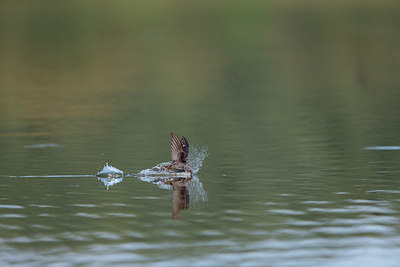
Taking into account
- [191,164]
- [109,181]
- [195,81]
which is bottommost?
[109,181]

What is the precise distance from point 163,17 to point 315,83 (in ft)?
227

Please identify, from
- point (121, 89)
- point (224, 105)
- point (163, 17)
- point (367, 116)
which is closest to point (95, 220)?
point (367, 116)

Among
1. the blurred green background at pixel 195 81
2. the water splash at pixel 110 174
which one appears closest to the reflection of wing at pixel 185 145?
the water splash at pixel 110 174

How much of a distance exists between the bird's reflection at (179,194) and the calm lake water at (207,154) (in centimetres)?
6

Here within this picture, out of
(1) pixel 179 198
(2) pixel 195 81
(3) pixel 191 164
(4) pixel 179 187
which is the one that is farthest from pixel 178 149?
(2) pixel 195 81

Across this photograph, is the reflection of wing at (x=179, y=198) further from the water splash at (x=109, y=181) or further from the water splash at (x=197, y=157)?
the water splash at (x=197, y=157)

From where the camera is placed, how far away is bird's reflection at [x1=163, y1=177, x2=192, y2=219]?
65.1 ft

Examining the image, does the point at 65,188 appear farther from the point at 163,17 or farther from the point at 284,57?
the point at 163,17

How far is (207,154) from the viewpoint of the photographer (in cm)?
2817

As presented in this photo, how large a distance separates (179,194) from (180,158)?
2795mm

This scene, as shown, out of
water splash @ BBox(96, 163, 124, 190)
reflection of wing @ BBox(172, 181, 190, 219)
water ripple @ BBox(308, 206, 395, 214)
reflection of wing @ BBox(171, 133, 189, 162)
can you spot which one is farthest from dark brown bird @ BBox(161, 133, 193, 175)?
water ripple @ BBox(308, 206, 395, 214)

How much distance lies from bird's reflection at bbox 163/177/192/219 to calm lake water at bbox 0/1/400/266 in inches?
2.2

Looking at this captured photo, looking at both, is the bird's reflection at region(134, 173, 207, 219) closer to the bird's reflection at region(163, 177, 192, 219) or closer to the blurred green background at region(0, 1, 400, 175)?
the bird's reflection at region(163, 177, 192, 219)

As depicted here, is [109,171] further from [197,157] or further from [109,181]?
[197,157]
